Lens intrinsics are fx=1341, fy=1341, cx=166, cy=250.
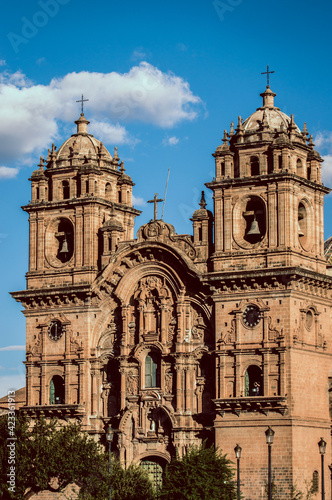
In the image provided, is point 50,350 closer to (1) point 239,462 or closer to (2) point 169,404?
(2) point 169,404

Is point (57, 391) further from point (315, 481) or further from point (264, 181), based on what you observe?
point (264, 181)

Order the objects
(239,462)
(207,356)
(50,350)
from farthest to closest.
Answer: (50,350)
(207,356)
(239,462)

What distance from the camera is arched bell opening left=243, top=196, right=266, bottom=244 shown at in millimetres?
71125

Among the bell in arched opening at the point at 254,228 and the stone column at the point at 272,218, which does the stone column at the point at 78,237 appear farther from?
the stone column at the point at 272,218

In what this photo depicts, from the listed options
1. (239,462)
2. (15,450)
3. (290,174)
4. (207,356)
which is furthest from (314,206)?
(15,450)

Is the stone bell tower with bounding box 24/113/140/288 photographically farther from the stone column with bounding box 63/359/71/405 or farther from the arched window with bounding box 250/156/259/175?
the arched window with bounding box 250/156/259/175

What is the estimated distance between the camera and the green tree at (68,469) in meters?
67.9

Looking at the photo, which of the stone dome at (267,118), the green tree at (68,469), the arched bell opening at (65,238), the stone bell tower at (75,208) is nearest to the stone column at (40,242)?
the stone bell tower at (75,208)

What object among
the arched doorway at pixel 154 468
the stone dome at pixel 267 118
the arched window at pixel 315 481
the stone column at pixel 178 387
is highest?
the stone dome at pixel 267 118

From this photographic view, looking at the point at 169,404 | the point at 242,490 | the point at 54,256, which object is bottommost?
the point at 242,490

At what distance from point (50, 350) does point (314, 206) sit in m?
17.1

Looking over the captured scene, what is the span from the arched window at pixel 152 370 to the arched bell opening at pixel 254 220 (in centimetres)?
837

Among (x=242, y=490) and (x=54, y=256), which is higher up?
(x=54, y=256)

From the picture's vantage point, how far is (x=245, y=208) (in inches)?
2835
